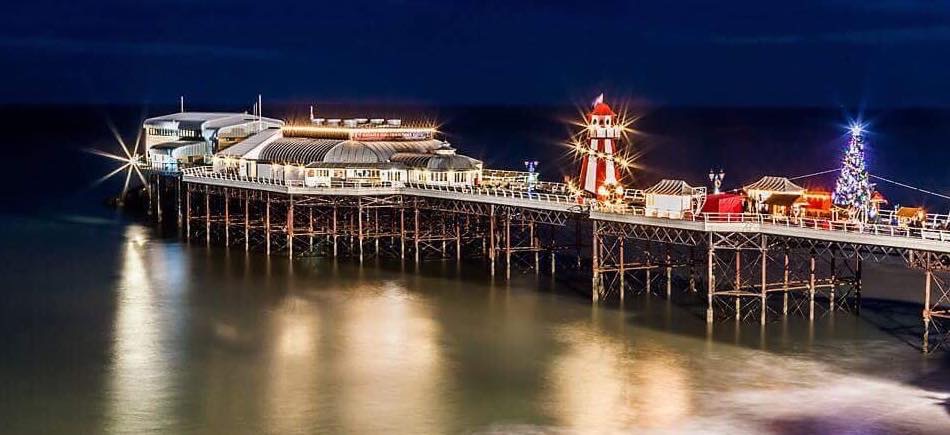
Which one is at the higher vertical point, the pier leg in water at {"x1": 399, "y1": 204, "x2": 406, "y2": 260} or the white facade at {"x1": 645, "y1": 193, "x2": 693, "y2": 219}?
the white facade at {"x1": 645, "y1": 193, "x2": 693, "y2": 219}

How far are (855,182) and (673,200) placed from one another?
7.33 m

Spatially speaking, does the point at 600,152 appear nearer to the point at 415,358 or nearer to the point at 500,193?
the point at 500,193

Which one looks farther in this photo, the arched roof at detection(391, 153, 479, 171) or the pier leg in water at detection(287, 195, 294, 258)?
the arched roof at detection(391, 153, 479, 171)

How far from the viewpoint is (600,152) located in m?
66.8

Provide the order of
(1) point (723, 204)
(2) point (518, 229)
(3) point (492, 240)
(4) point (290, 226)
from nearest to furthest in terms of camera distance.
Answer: (1) point (723, 204) → (3) point (492, 240) → (4) point (290, 226) → (2) point (518, 229)

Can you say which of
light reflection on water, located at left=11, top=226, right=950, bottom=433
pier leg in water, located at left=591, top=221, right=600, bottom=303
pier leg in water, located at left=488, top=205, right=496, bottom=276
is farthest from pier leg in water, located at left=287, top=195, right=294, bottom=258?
pier leg in water, located at left=591, top=221, right=600, bottom=303

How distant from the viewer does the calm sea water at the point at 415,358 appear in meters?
42.2

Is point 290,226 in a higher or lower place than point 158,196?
lower

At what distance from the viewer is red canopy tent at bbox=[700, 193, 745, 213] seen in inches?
2229

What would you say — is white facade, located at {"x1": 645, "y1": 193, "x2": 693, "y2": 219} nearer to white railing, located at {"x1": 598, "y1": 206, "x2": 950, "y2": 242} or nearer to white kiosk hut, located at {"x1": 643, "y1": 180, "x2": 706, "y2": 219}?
white kiosk hut, located at {"x1": 643, "y1": 180, "x2": 706, "y2": 219}

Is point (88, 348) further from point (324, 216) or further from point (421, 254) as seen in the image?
point (324, 216)

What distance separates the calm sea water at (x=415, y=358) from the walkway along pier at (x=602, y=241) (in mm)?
1733

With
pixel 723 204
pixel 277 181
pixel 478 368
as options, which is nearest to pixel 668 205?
pixel 723 204

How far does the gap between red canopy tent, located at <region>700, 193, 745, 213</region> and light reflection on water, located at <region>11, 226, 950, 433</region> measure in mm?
4559
